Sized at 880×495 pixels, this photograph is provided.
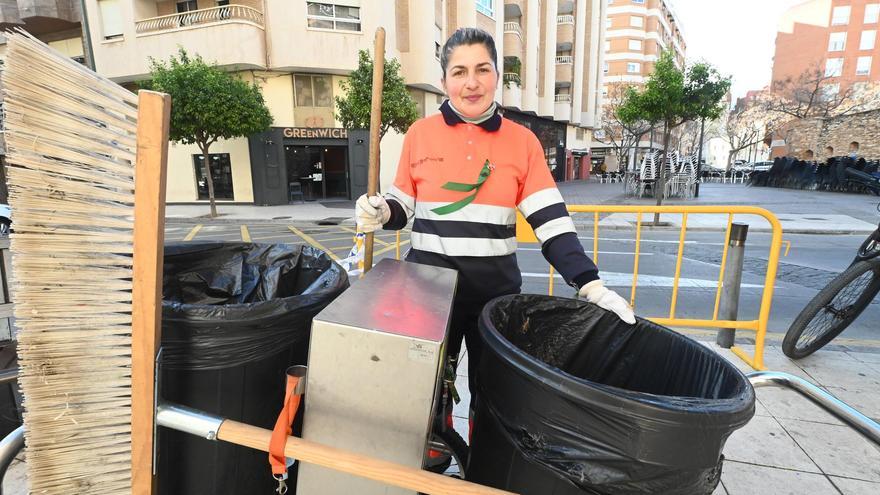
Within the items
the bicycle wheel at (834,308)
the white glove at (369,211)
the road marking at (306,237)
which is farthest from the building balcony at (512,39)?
the white glove at (369,211)

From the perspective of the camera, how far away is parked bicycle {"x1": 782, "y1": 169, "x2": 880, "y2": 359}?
3115 mm

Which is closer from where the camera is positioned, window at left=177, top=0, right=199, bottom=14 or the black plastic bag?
the black plastic bag

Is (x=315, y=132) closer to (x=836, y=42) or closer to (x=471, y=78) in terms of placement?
(x=471, y=78)

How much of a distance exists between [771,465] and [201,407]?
2639 mm

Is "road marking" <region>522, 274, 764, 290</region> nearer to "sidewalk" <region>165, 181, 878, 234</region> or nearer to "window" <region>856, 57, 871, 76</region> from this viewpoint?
"sidewalk" <region>165, 181, 878, 234</region>

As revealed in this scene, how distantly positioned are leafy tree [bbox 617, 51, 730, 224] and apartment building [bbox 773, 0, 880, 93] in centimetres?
5319

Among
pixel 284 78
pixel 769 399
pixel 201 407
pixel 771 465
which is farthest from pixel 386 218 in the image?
pixel 284 78

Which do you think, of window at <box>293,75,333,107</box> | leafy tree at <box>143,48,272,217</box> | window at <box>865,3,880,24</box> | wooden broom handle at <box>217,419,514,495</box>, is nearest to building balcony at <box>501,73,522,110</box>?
window at <box>293,75,333,107</box>

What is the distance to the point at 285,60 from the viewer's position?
15969 mm

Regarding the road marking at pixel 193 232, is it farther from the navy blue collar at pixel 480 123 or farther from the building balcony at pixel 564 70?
the building balcony at pixel 564 70

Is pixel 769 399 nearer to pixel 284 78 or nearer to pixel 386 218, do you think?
pixel 386 218

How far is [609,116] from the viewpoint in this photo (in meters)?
41.0

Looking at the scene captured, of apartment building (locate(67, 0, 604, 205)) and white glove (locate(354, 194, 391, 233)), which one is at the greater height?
apartment building (locate(67, 0, 604, 205))

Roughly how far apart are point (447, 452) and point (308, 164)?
59.7 feet
